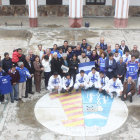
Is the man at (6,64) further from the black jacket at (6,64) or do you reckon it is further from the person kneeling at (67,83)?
the person kneeling at (67,83)

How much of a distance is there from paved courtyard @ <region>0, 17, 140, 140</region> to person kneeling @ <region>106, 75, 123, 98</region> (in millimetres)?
582

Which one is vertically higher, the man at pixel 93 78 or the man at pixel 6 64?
the man at pixel 6 64

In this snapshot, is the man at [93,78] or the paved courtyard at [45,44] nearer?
the paved courtyard at [45,44]

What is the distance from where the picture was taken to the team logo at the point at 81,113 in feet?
27.8

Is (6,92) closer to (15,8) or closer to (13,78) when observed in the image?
(13,78)

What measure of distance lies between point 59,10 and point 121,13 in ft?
18.1

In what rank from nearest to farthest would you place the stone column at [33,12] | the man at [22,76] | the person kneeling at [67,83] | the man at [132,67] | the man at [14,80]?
the man at [14,80] → the man at [22,76] → the man at [132,67] → the person kneeling at [67,83] → the stone column at [33,12]

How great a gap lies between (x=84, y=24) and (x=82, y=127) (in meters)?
11.9

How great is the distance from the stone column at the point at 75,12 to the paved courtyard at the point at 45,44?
44cm

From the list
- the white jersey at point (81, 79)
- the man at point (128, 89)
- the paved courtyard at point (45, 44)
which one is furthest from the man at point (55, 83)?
the man at point (128, 89)

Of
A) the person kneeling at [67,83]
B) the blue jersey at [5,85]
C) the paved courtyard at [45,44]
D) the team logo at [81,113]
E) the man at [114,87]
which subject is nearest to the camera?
the paved courtyard at [45,44]

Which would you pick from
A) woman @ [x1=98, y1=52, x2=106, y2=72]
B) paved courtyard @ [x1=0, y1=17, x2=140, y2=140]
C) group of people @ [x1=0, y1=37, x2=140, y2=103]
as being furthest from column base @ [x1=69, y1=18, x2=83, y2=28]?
woman @ [x1=98, y1=52, x2=106, y2=72]

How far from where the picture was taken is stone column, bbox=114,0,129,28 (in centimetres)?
1762

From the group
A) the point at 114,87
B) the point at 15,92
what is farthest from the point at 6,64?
the point at 114,87
